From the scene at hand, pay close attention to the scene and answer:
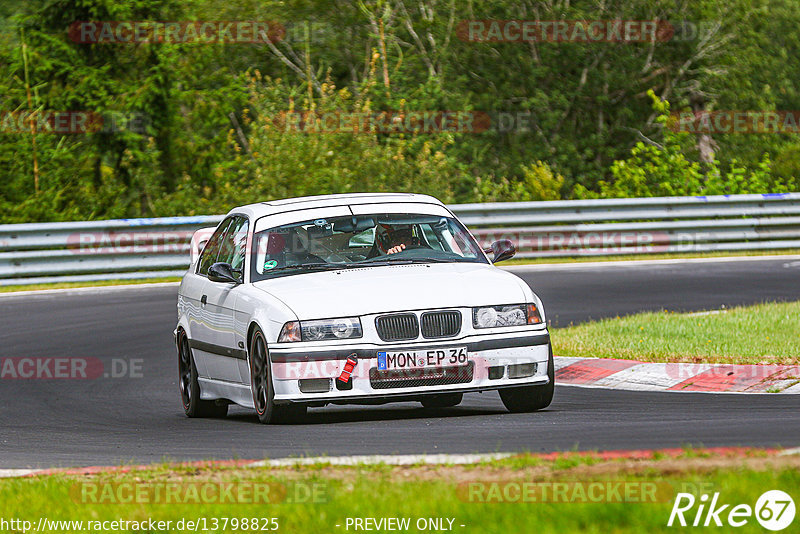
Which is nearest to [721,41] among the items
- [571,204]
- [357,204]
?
[571,204]

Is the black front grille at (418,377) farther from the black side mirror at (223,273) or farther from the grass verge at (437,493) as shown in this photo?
the grass verge at (437,493)

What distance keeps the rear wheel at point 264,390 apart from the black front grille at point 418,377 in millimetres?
549

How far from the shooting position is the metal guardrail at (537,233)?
69.9ft

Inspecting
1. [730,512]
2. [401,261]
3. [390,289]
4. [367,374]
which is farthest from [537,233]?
[730,512]

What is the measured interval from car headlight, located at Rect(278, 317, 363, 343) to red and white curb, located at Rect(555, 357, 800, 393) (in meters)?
3.16

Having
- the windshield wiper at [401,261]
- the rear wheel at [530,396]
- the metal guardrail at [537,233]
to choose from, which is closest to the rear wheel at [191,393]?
the windshield wiper at [401,261]

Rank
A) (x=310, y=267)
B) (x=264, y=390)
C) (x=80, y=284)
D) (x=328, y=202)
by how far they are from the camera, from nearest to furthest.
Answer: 1. (x=264, y=390)
2. (x=310, y=267)
3. (x=328, y=202)
4. (x=80, y=284)

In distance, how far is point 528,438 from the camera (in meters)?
7.85

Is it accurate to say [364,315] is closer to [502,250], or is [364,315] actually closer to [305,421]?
[305,421]

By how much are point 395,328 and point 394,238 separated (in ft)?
4.69

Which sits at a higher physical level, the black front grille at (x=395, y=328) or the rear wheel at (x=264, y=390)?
the black front grille at (x=395, y=328)

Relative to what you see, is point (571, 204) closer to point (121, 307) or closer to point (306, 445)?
point (121, 307)

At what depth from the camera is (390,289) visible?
30.2 feet

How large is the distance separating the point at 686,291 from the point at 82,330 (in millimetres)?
7603
